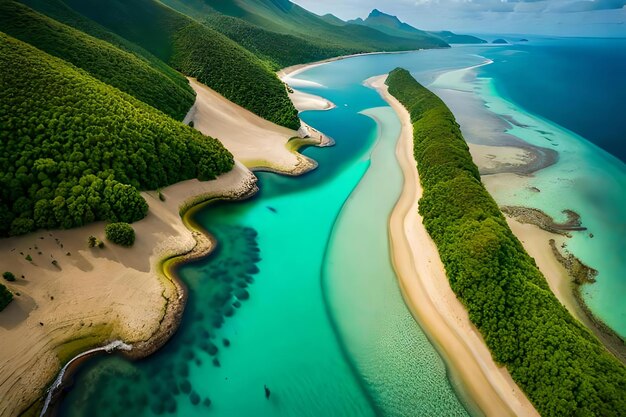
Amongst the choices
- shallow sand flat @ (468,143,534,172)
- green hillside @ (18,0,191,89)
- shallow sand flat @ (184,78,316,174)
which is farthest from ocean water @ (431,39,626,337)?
green hillside @ (18,0,191,89)

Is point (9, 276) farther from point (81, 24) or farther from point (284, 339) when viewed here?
point (81, 24)

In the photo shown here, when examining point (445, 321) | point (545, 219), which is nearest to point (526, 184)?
point (545, 219)

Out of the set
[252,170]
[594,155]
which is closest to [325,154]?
[252,170]

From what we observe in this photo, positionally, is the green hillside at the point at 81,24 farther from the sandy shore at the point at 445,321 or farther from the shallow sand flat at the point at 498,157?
the shallow sand flat at the point at 498,157

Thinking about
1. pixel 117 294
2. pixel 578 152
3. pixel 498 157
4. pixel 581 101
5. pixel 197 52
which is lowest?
pixel 117 294

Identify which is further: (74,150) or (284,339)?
(74,150)

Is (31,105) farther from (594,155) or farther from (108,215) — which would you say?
(594,155)

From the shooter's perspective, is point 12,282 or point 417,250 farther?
point 417,250
